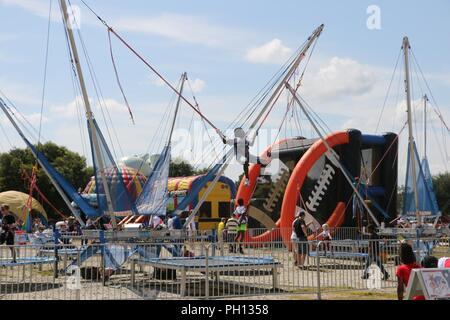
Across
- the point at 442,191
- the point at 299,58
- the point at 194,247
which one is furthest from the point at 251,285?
the point at 442,191

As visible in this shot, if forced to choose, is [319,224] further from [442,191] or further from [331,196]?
[442,191]

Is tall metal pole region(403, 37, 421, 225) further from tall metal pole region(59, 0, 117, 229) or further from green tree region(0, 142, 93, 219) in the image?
green tree region(0, 142, 93, 219)

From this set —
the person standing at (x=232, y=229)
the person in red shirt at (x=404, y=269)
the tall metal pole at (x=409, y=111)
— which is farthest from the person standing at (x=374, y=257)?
the person standing at (x=232, y=229)

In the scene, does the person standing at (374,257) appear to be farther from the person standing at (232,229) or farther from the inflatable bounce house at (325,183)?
the person standing at (232,229)

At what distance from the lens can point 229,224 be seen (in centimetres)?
→ 2312

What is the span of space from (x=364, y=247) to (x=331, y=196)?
435 inches

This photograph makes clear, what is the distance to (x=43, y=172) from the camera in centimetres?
5538

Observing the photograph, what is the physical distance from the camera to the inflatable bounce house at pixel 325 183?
23.9 m

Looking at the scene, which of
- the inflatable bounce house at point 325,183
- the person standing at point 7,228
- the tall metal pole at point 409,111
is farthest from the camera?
the inflatable bounce house at point 325,183

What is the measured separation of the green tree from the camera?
55.5m

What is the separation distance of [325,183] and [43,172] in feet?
115

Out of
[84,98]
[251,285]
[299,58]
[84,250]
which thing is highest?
[299,58]

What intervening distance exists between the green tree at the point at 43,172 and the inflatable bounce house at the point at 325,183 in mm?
29564
